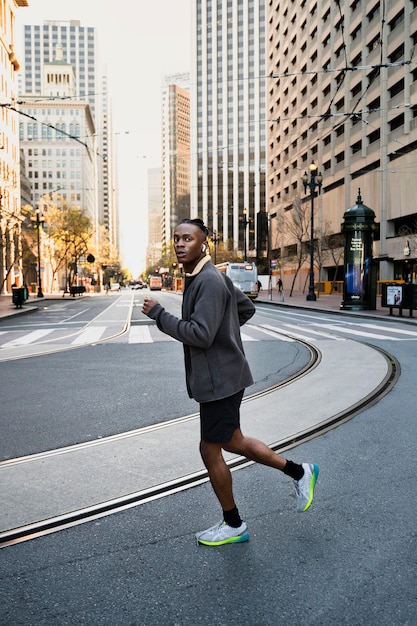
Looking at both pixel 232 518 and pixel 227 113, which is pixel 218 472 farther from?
pixel 227 113

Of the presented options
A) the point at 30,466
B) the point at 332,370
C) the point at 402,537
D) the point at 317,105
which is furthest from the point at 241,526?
the point at 317,105

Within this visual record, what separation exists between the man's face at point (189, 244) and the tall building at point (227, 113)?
461ft

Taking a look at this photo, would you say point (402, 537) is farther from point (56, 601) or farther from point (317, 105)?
point (317, 105)

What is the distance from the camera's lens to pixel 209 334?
3.03 meters

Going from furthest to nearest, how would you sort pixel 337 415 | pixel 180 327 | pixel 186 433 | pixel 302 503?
pixel 337 415, pixel 186 433, pixel 302 503, pixel 180 327

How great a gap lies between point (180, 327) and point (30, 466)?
2384mm

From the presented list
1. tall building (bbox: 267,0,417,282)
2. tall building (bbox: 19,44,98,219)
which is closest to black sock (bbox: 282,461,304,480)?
tall building (bbox: 267,0,417,282)

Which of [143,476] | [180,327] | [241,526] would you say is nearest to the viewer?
[180,327]

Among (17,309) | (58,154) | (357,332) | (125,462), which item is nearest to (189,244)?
(125,462)

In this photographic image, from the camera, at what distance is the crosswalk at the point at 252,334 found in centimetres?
1442

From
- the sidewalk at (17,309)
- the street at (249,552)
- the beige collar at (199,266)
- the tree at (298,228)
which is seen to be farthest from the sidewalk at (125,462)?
the tree at (298,228)

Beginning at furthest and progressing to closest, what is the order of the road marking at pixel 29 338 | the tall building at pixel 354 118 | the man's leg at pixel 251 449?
the tall building at pixel 354 118 → the road marking at pixel 29 338 → the man's leg at pixel 251 449

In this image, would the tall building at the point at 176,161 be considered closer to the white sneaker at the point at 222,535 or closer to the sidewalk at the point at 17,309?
the sidewalk at the point at 17,309

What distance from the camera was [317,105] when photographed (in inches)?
2459
